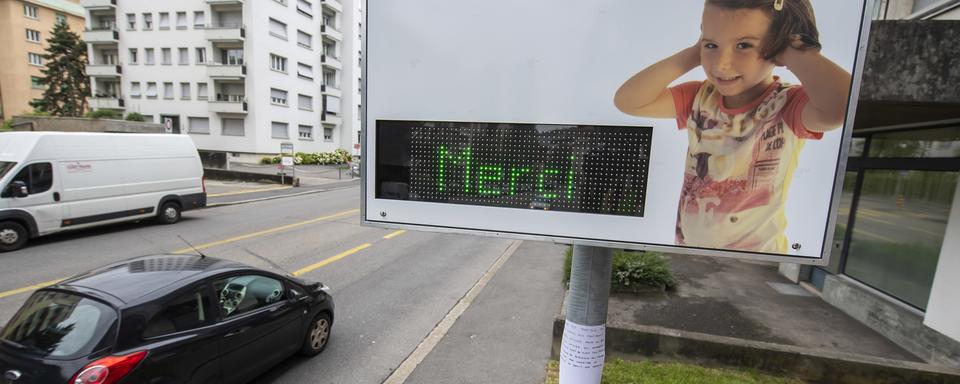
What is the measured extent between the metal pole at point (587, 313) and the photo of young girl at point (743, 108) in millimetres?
816

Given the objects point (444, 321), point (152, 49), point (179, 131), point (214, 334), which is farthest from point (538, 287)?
point (152, 49)

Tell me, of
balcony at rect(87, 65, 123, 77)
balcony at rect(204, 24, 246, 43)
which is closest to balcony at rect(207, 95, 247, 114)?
balcony at rect(204, 24, 246, 43)

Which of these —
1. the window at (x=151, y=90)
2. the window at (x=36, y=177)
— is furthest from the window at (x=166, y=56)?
the window at (x=36, y=177)

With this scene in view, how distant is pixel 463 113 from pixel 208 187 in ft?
74.8

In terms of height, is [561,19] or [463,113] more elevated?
[561,19]

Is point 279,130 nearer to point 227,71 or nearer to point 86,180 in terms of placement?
point 227,71

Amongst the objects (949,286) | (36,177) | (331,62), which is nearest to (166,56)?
(331,62)

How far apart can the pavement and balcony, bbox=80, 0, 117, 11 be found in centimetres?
4455

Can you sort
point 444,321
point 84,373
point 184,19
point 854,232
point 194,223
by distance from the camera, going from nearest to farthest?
point 84,373, point 444,321, point 854,232, point 194,223, point 184,19

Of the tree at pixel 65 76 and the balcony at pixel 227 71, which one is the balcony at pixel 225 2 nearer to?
the balcony at pixel 227 71

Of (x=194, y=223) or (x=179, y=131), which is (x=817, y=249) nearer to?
(x=194, y=223)

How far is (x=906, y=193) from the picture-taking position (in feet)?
21.0

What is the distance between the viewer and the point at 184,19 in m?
33.4

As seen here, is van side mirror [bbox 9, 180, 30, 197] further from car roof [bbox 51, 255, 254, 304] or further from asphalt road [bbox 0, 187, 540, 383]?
car roof [bbox 51, 255, 254, 304]
